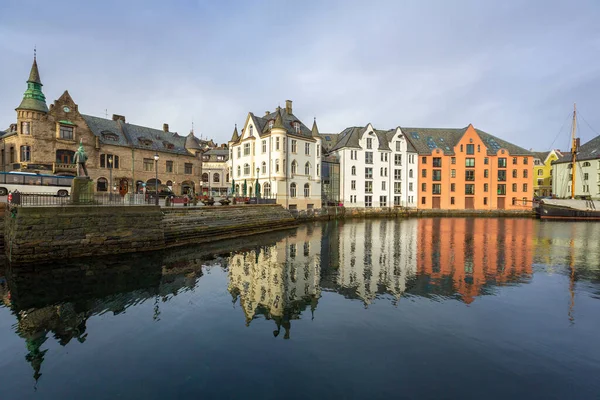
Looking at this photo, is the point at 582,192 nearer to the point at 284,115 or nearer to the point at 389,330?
the point at 284,115

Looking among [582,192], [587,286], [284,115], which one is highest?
[284,115]

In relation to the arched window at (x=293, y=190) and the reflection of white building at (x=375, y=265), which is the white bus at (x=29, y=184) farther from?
the reflection of white building at (x=375, y=265)

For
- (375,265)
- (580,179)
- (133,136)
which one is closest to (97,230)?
(375,265)

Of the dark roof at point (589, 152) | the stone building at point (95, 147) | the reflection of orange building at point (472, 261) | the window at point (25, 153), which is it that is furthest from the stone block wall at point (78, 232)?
the dark roof at point (589, 152)

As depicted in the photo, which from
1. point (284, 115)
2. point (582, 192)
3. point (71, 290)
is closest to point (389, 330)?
point (71, 290)

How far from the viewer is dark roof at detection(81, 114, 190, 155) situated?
47344 mm

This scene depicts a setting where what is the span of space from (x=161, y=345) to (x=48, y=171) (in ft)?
145

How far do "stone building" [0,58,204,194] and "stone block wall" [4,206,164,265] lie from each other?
531 inches

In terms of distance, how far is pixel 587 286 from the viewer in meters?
15.6

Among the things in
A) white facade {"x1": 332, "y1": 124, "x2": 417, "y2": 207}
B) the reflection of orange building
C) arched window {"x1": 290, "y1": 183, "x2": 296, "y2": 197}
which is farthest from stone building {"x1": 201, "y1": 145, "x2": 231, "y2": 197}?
the reflection of orange building

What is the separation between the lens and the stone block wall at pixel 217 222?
25609 millimetres

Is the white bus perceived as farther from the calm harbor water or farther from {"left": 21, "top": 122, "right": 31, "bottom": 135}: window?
the calm harbor water

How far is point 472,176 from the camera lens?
6925cm

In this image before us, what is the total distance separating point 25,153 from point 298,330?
160 feet
